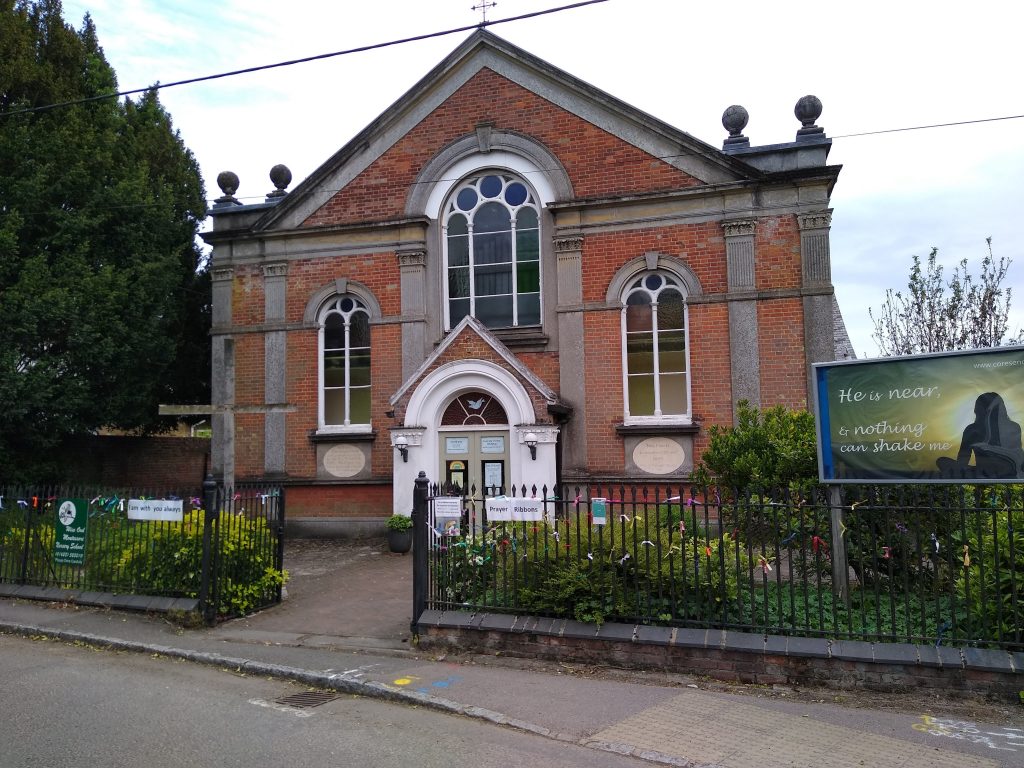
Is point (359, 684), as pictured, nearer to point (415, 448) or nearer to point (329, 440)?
point (415, 448)

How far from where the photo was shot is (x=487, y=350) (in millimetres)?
14523

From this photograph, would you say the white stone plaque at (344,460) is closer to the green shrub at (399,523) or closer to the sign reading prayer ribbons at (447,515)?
the green shrub at (399,523)

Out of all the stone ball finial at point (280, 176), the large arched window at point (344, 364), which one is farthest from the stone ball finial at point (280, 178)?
the large arched window at point (344, 364)

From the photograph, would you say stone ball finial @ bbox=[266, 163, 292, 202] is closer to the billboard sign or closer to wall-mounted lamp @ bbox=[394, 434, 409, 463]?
wall-mounted lamp @ bbox=[394, 434, 409, 463]

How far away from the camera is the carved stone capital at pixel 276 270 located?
675 inches

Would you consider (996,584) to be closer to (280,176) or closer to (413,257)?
(413,257)

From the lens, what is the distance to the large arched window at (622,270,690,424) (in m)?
14.9

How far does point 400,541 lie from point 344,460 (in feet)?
9.22

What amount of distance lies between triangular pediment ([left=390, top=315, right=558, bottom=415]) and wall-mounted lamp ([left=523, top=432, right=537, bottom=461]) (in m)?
0.66

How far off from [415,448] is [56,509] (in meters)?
6.05

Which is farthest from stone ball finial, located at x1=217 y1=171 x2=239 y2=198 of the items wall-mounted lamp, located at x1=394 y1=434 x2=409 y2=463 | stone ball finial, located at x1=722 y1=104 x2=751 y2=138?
stone ball finial, located at x1=722 y1=104 x2=751 y2=138

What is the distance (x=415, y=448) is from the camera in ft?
49.3

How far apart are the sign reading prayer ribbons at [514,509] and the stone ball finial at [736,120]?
10.2 metres

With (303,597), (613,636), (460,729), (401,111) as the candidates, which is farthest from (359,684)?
(401,111)
